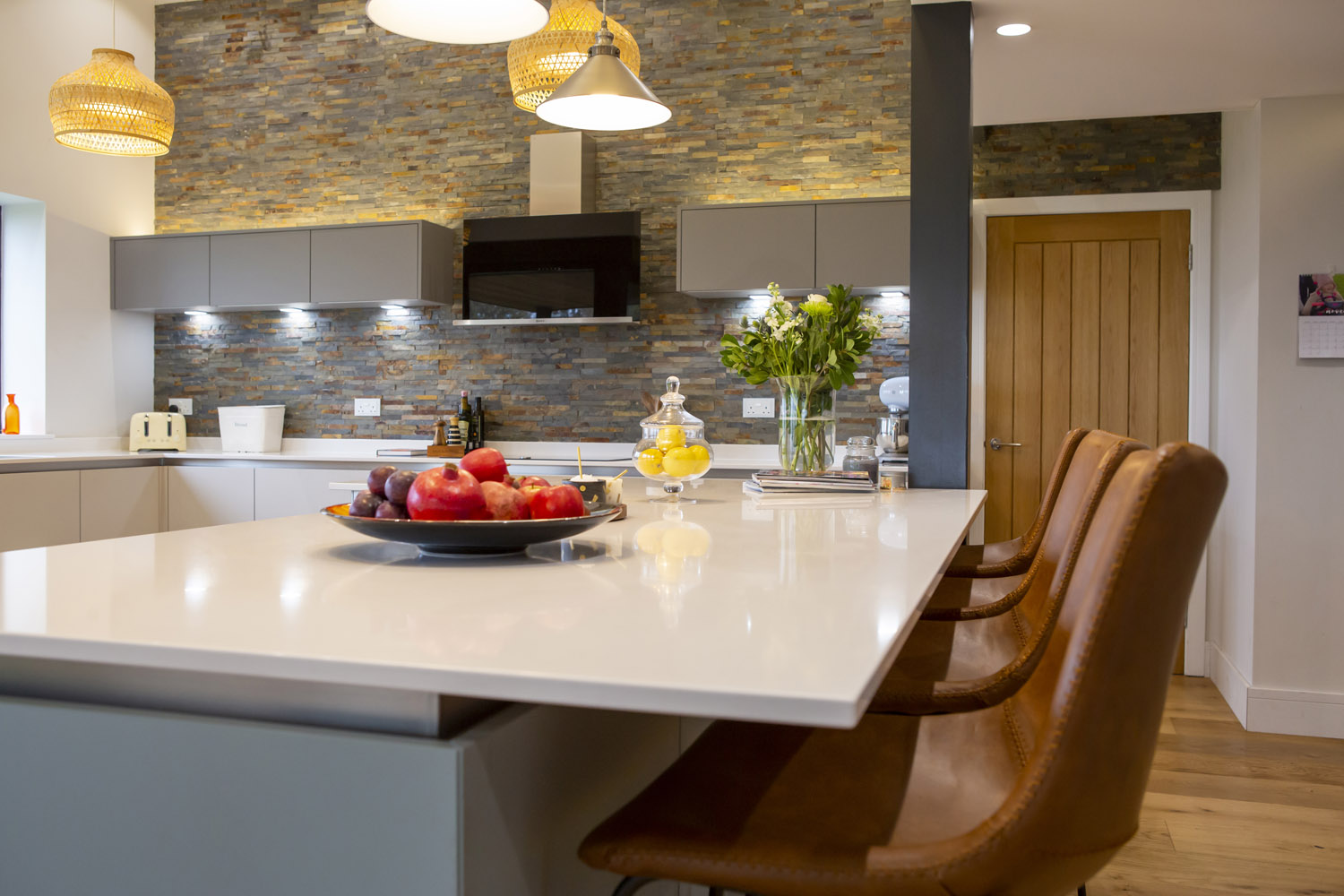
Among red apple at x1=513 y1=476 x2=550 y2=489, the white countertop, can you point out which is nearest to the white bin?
the white countertop

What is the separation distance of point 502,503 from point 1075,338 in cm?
397

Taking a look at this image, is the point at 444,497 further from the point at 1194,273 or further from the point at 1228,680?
the point at 1194,273

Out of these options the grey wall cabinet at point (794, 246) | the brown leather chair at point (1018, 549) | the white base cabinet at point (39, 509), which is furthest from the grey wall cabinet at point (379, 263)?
the brown leather chair at point (1018, 549)

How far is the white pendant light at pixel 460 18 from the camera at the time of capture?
213 cm

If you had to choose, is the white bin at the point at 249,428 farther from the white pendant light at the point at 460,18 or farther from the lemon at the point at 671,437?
the lemon at the point at 671,437

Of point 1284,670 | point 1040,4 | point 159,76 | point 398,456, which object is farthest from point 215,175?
point 1284,670

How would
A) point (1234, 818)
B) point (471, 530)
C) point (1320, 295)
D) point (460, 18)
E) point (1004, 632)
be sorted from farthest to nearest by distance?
point (1320, 295) → point (1234, 818) → point (460, 18) → point (1004, 632) → point (471, 530)

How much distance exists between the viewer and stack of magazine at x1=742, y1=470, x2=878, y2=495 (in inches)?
98.7

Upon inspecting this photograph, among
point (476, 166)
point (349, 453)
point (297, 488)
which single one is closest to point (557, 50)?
point (476, 166)

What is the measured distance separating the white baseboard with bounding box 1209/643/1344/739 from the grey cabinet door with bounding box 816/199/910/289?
2.16 meters

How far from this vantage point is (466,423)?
16.8ft

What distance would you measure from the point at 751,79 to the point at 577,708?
441 centimetres

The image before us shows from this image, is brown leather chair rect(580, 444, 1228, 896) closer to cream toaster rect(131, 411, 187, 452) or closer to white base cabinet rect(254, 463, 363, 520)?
white base cabinet rect(254, 463, 363, 520)

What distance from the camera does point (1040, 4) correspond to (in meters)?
2.89
